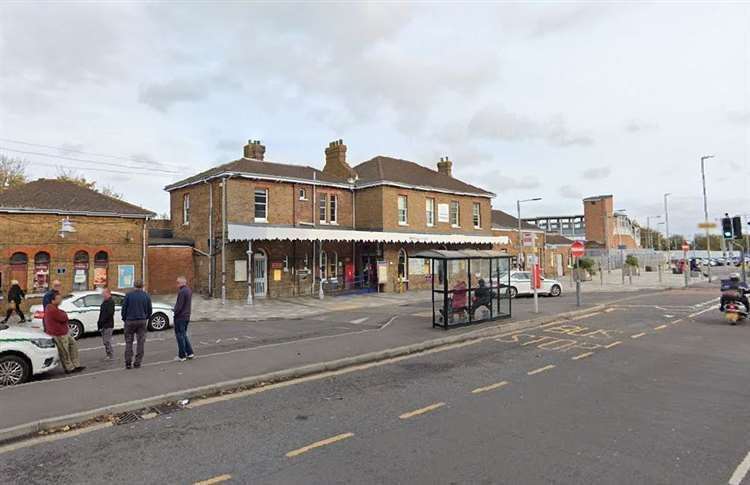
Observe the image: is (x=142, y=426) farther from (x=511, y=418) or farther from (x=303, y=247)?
(x=303, y=247)

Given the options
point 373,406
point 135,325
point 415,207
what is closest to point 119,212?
point 135,325

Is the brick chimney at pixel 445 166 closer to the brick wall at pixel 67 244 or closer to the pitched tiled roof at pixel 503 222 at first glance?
the pitched tiled roof at pixel 503 222

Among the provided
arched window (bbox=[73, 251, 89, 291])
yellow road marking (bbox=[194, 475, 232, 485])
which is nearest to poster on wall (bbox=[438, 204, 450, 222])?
arched window (bbox=[73, 251, 89, 291])

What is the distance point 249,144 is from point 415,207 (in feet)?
38.6

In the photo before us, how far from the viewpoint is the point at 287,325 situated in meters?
15.9

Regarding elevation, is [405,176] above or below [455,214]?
above

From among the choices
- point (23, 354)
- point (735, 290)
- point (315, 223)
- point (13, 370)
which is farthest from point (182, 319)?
point (315, 223)

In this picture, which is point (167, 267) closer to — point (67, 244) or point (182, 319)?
point (67, 244)

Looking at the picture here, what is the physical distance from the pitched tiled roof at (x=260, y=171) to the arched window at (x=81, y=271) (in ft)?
24.4

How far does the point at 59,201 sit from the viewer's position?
21.2 meters

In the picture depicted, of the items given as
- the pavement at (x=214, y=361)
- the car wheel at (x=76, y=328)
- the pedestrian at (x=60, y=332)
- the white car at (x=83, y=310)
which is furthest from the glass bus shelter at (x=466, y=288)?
the car wheel at (x=76, y=328)

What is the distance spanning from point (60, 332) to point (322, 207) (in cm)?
2091

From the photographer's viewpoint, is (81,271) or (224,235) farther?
(224,235)

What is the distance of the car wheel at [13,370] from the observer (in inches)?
322
